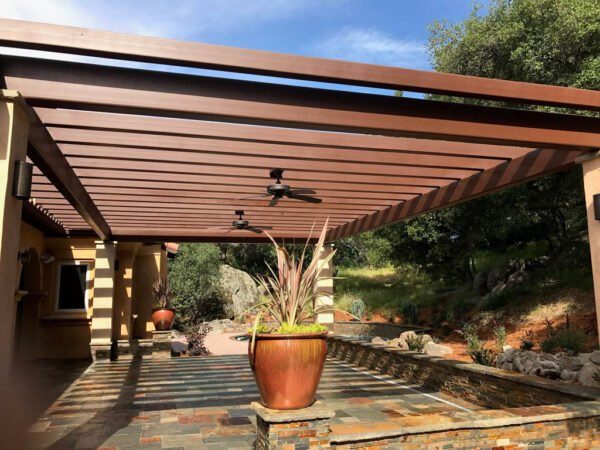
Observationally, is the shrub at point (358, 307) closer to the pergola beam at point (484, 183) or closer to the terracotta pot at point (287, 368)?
the pergola beam at point (484, 183)

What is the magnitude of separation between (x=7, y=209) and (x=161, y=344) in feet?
28.5

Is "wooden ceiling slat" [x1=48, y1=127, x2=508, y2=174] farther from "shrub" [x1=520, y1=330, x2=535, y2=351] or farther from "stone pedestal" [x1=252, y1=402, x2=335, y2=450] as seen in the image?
"shrub" [x1=520, y1=330, x2=535, y2=351]

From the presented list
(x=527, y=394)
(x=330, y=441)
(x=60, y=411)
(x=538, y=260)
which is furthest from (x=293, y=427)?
(x=538, y=260)

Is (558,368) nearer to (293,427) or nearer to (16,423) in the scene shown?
(293,427)

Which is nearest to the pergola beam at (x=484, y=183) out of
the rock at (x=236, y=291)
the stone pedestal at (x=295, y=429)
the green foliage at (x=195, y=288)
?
the stone pedestal at (x=295, y=429)

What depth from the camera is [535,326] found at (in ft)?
39.5

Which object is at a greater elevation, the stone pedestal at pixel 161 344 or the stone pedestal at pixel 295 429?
the stone pedestal at pixel 295 429

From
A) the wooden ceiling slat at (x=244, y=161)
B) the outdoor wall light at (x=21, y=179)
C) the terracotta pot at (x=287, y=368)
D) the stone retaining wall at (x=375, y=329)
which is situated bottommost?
the stone retaining wall at (x=375, y=329)

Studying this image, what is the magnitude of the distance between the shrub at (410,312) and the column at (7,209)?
15.6 meters

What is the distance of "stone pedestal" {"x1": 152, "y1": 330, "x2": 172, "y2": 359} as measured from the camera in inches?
444

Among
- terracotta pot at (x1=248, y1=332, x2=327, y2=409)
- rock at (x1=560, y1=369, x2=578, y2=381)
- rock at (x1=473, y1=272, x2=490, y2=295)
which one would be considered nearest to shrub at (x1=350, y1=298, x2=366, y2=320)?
rock at (x1=473, y1=272, x2=490, y2=295)

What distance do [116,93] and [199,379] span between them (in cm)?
613

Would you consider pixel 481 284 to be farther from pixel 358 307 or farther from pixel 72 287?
pixel 72 287

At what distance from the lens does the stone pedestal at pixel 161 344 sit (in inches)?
444
